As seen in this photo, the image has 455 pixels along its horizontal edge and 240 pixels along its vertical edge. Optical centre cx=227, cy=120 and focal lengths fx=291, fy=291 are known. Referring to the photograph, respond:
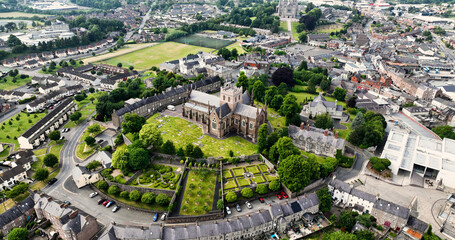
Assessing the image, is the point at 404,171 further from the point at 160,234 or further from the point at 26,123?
the point at 26,123

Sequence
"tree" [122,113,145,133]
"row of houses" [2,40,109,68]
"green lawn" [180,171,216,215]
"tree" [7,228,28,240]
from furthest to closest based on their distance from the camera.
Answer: "row of houses" [2,40,109,68]
"tree" [122,113,145,133]
"green lawn" [180,171,216,215]
"tree" [7,228,28,240]

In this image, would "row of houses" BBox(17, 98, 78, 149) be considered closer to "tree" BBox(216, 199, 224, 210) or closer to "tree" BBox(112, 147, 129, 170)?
"tree" BBox(112, 147, 129, 170)

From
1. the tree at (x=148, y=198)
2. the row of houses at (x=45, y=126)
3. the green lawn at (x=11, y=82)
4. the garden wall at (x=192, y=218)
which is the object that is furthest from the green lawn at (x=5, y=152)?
the green lawn at (x=11, y=82)

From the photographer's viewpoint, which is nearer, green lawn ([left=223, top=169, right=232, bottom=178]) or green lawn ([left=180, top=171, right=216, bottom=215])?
green lawn ([left=180, top=171, right=216, bottom=215])

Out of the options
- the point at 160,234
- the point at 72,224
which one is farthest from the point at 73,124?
the point at 160,234

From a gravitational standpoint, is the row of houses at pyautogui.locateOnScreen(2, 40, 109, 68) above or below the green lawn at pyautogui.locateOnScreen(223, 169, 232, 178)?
above

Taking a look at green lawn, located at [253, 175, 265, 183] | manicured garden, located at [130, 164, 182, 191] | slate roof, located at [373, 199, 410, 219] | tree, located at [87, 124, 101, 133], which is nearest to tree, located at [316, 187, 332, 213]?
slate roof, located at [373, 199, 410, 219]

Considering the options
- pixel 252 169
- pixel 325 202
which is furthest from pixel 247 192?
pixel 325 202
